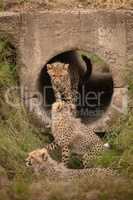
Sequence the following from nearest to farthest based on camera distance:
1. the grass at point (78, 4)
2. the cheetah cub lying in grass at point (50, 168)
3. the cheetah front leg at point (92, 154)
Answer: the cheetah cub lying in grass at point (50, 168)
the cheetah front leg at point (92, 154)
the grass at point (78, 4)

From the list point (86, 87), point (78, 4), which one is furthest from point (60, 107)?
point (86, 87)

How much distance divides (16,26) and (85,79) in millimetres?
2746

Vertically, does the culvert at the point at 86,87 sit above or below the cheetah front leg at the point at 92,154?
above

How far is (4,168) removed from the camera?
32.3 ft

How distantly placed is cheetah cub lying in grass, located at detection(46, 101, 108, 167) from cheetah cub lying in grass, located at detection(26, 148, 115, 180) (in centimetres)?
75

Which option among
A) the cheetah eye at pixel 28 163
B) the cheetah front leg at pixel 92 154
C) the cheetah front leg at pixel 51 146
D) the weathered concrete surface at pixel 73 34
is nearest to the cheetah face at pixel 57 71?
the weathered concrete surface at pixel 73 34

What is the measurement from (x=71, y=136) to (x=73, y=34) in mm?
1571

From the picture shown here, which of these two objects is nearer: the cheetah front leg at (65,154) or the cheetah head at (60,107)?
the cheetah front leg at (65,154)

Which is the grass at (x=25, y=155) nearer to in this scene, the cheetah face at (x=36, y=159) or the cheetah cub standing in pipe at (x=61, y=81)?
the cheetah face at (x=36, y=159)

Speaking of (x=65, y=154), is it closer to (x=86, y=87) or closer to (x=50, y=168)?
(x=50, y=168)

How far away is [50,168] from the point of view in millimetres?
9961

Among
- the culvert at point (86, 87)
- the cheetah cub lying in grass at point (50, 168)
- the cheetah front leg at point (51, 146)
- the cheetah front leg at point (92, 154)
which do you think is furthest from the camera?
the culvert at point (86, 87)

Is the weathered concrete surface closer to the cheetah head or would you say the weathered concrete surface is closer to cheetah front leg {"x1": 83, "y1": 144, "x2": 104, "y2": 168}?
the cheetah head

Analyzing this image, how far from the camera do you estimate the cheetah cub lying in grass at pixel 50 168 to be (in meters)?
9.76
